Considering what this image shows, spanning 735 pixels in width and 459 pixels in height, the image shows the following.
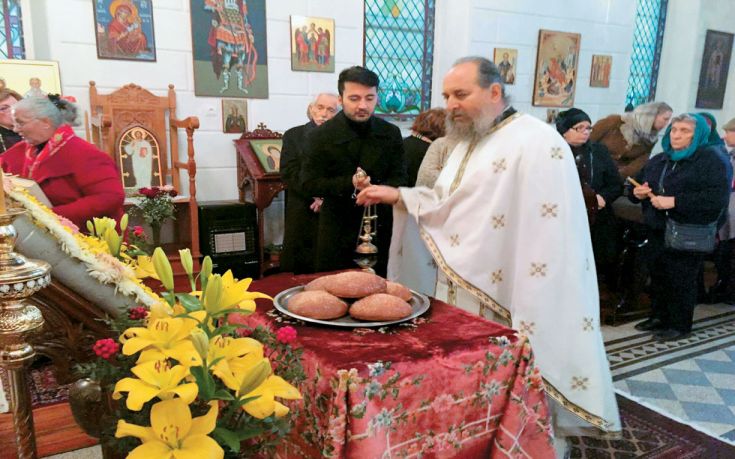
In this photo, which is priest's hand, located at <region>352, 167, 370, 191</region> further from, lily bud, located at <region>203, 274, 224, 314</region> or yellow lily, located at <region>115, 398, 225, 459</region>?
yellow lily, located at <region>115, 398, 225, 459</region>

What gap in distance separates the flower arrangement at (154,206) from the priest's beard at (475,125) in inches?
109

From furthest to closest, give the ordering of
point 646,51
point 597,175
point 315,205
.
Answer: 1. point 646,51
2. point 597,175
3. point 315,205

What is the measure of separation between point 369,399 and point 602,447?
1.76 metres

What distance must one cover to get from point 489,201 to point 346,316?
837 mm

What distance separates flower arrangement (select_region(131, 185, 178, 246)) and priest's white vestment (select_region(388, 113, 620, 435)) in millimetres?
2763

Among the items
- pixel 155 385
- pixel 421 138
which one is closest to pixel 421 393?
pixel 155 385

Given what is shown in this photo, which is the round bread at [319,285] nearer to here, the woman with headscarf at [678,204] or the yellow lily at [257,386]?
the yellow lily at [257,386]

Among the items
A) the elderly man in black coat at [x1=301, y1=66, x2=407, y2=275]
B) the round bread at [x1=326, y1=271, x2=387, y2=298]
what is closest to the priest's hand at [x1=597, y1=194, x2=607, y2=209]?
the elderly man in black coat at [x1=301, y1=66, x2=407, y2=275]

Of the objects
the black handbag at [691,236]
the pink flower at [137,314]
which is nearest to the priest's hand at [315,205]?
the black handbag at [691,236]

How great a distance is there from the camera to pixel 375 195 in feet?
7.04

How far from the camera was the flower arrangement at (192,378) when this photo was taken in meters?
0.79

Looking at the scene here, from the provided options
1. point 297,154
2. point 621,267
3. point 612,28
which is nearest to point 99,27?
point 297,154

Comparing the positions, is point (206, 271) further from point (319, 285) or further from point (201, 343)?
point (319, 285)

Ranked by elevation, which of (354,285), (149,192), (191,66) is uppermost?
(191,66)
